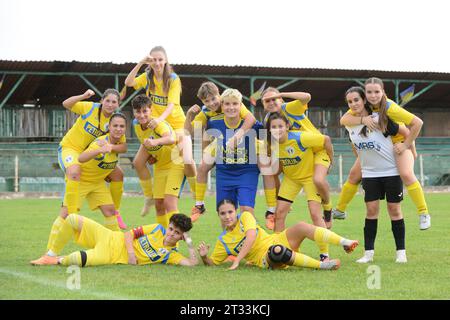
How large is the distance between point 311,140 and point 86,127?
9.78 ft

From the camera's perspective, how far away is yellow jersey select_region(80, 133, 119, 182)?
8836 mm

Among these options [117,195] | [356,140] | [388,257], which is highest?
[356,140]

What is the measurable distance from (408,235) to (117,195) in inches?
177

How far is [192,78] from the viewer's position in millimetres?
28594

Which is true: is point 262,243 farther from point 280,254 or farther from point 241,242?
point 280,254

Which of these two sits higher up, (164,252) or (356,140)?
(356,140)

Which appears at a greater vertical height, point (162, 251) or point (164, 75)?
point (164, 75)

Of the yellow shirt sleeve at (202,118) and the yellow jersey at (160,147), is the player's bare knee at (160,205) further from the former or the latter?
the yellow shirt sleeve at (202,118)

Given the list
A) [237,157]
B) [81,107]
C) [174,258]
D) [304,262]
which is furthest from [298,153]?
[81,107]

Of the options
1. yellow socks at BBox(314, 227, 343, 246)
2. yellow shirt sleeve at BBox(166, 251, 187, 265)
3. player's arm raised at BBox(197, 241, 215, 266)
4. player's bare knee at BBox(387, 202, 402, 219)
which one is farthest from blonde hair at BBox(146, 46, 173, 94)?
player's bare knee at BBox(387, 202, 402, 219)

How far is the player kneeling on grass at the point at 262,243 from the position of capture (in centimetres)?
692
